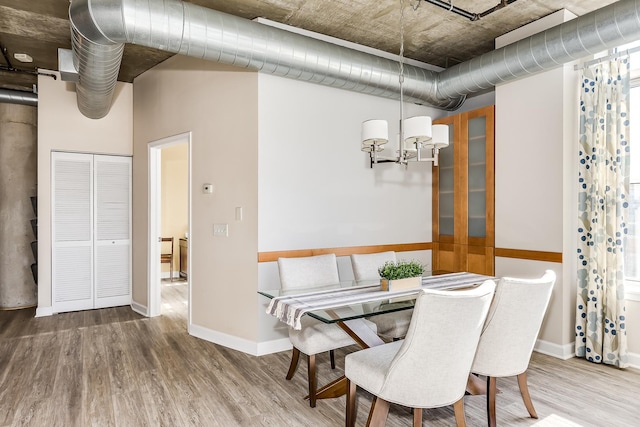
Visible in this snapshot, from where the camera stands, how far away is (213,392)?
2889mm

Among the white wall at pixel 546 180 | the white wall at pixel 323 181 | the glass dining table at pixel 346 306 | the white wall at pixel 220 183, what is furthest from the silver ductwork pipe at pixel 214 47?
the glass dining table at pixel 346 306

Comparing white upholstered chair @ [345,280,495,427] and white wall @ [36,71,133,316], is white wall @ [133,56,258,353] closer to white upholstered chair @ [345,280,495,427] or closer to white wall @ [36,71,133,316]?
white wall @ [36,71,133,316]

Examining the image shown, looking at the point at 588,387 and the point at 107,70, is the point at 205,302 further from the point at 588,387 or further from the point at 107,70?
the point at 588,387

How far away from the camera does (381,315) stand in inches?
125

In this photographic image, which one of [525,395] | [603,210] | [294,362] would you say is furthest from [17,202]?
[603,210]

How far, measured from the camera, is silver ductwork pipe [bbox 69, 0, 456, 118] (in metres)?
2.65

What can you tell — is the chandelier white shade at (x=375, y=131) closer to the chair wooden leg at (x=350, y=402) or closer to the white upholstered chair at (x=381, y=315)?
the white upholstered chair at (x=381, y=315)

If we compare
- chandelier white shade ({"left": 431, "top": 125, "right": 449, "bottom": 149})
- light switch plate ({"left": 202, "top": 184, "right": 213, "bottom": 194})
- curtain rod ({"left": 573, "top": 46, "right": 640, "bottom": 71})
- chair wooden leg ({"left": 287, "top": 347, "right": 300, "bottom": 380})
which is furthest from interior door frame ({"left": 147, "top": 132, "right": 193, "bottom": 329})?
curtain rod ({"left": 573, "top": 46, "right": 640, "bottom": 71})

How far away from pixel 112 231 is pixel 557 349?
5386 mm

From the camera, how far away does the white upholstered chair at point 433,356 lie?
1.83 m

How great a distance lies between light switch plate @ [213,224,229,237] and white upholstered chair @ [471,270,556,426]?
2.50 meters

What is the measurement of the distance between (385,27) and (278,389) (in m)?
3.43

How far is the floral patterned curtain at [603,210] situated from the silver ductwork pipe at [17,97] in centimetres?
644

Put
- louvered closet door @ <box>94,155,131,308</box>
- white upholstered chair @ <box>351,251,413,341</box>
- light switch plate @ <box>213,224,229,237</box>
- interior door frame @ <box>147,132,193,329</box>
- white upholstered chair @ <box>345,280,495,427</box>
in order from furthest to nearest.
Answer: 1. louvered closet door @ <box>94,155,131,308</box>
2. interior door frame @ <box>147,132,193,329</box>
3. light switch plate @ <box>213,224,229,237</box>
4. white upholstered chair @ <box>351,251,413,341</box>
5. white upholstered chair @ <box>345,280,495,427</box>
